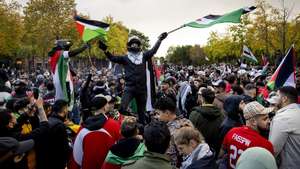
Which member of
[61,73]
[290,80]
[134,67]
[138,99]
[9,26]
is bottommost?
[138,99]

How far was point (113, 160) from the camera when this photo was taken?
15.8ft

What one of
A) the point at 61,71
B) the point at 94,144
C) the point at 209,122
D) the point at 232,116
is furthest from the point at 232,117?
the point at 61,71

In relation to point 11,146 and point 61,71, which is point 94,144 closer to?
point 11,146

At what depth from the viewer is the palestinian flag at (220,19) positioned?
30.5ft

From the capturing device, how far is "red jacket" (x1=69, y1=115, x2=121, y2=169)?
226 inches

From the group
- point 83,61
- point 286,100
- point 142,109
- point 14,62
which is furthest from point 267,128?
point 83,61

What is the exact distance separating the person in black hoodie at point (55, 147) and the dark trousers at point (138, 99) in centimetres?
311

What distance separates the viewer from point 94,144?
5742mm

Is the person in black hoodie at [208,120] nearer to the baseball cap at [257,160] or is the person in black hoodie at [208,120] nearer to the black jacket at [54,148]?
the black jacket at [54,148]

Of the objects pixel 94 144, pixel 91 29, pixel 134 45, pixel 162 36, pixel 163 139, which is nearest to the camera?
pixel 163 139

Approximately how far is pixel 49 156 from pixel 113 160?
121 centimetres

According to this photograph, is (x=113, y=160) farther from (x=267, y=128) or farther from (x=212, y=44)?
(x=212, y=44)

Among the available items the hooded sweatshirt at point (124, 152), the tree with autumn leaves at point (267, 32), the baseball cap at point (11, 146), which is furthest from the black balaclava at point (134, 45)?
the tree with autumn leaves at point (267, 32)

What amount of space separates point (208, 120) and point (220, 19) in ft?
11.9
